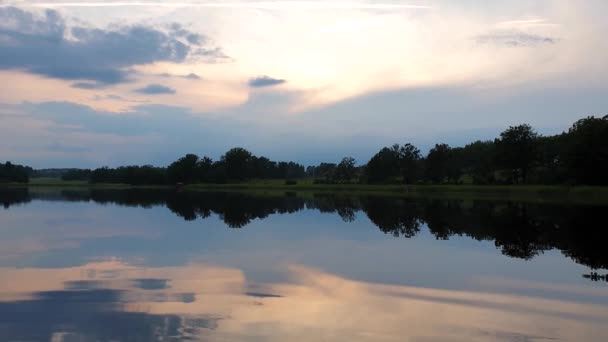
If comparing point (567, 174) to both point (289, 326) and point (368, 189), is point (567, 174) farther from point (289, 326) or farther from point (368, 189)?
point (289, 326)

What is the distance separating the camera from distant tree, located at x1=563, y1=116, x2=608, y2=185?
70.6 m

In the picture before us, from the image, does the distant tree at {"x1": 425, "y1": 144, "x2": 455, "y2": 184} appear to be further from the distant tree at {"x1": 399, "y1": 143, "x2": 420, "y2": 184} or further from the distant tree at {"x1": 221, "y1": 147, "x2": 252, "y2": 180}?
the distant tree at {"x1": 221, "y1": 147, "x2": 252, "y2": 180}

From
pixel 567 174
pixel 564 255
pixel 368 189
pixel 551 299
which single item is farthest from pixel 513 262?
pixel 368 189

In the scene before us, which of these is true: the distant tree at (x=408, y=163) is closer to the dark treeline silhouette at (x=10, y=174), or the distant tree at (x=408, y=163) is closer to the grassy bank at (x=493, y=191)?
the grassy bank at (x=493, y=191)

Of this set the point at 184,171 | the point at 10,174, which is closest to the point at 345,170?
the point at 184,171

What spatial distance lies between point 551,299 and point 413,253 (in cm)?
790

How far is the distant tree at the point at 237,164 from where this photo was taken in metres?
170

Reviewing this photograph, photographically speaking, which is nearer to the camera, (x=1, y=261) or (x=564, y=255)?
(x=1, y=261)

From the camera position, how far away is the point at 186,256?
19891mm

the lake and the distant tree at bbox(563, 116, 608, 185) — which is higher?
the distant tree at bbox(563, 116, 608, 185)

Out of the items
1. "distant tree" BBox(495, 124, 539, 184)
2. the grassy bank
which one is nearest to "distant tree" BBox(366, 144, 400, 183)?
the grassy bank

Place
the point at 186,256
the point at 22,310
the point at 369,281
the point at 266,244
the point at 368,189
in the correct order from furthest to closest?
1. the point at 368,189
2. the point at 266,244
3. the point at 186,256
4. the point at 369,281
5. the point at 22,310

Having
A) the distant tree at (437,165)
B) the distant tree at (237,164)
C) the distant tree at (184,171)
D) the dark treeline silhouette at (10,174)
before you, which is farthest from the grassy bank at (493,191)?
the dark treeline silhouette at (10,174)

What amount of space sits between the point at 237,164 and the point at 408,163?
214 feet
